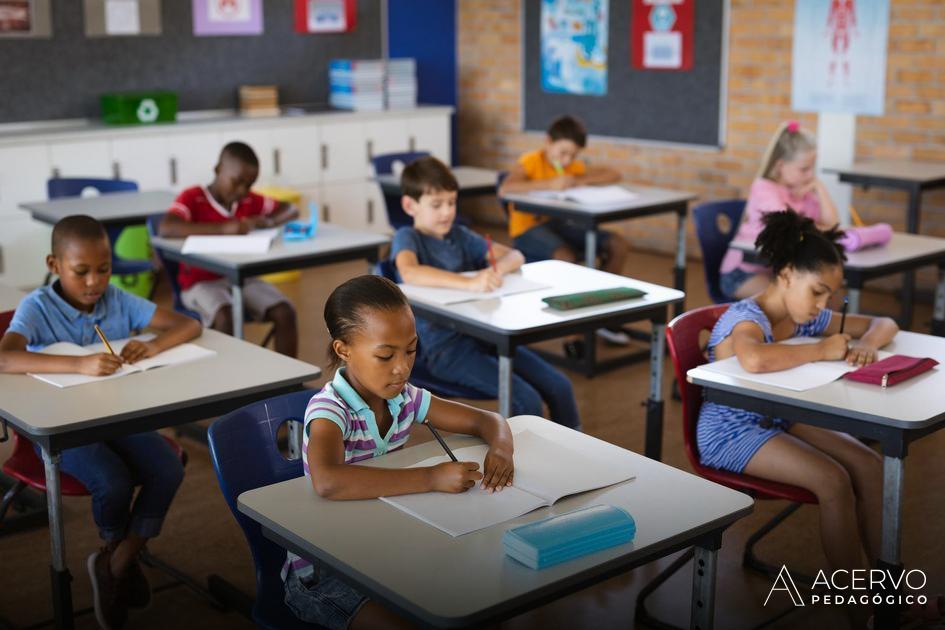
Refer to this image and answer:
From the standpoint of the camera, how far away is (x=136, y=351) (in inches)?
105

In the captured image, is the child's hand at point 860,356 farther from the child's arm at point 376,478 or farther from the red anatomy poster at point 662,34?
the red anatomy poster at point 662,34

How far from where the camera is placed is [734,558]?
302cm

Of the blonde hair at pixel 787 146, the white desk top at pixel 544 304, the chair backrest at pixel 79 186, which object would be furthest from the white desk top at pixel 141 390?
the chair backrest at pixel 79 186

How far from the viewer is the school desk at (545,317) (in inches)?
117

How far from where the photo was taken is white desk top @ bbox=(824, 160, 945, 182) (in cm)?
529

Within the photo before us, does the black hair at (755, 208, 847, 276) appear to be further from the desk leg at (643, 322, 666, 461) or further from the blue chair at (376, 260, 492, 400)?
the blue chair at (376, 260, 492, 400)

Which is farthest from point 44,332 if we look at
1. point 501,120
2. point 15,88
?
point 501,120

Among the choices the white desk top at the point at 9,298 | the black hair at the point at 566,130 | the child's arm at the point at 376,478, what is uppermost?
the black hair at the point at 566,130

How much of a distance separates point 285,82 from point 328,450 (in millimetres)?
5619

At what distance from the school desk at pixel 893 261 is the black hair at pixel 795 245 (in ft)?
3.19

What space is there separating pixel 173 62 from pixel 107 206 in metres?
2.31

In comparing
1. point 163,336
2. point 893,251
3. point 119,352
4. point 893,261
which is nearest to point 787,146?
point 893,251

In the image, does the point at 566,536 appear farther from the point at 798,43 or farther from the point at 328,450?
the point at 798,43

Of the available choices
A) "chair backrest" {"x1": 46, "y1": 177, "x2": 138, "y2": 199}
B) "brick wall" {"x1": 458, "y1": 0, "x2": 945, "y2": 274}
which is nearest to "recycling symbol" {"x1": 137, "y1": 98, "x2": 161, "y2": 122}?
"chair backrest" {"x1": 46, "y1": 177, "x2": 138, "y2": 199}
